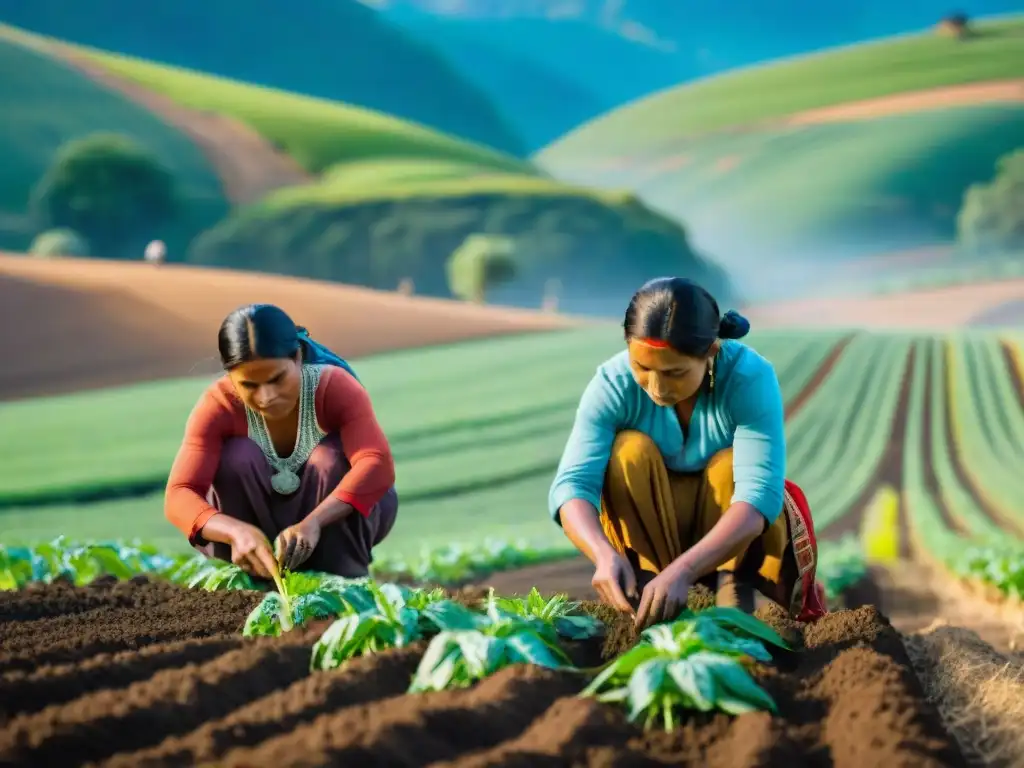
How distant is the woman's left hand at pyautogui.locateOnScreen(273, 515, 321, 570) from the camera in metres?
2.94

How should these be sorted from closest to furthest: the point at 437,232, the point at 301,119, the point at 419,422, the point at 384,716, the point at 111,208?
the point at 384,716, the point at 419,422, the point at 437,232, the point at 111,208, the point at 301,119

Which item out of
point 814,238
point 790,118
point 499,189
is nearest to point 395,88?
point 499,189

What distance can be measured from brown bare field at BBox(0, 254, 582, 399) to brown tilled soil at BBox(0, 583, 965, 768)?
271 inches

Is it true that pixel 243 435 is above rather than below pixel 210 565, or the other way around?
above

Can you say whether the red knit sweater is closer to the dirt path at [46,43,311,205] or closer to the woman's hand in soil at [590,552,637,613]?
the woman's hand in soil at [590,552,637,613]

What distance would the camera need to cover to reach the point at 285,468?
10.5ft

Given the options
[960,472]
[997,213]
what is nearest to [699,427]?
[960,472]

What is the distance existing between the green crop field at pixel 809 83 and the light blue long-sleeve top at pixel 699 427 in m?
15.4

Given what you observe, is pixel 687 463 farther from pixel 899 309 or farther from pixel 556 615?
pixel 899 309

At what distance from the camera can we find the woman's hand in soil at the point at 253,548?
2.92m

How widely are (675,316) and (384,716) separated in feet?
3.47

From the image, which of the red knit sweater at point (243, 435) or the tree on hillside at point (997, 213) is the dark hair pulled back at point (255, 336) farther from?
the tree on hillside at point (997, 213)

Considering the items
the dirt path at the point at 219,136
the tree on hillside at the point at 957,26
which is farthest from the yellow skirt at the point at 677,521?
the dirt path at the point at 219,136

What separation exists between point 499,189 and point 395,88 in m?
9.68
